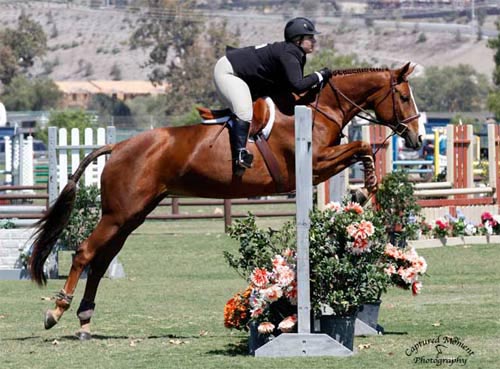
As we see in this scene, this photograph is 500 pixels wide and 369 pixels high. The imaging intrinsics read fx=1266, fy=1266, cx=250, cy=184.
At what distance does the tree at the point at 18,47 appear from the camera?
96250mm

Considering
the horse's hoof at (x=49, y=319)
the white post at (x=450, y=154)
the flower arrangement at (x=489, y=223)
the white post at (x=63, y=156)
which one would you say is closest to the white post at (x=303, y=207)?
the horse's hoof at (x=49, y=319)

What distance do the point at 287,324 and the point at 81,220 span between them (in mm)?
6908

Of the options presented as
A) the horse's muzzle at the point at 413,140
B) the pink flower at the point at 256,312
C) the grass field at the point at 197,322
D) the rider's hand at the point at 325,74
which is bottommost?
the grass field at the point at 197,322

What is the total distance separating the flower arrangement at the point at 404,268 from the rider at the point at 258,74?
1.40m

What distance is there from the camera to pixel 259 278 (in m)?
8.66

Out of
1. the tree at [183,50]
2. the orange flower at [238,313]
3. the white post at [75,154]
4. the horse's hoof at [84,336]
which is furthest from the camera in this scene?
the tree at [183,50]

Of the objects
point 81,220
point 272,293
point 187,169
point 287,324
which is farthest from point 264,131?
point 81,220

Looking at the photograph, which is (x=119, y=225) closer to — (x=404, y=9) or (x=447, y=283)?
(x=447, y=283)

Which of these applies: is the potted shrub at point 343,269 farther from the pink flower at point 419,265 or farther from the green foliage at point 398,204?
the green foliage at point 398,204

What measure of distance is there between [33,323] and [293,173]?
271 centimetres

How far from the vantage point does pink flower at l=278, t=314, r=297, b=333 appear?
856 cm

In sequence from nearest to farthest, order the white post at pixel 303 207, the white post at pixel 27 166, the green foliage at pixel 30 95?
the white post at pixel 303 207, the white post at pixel 27 166, the green foliage at pixel 30 95

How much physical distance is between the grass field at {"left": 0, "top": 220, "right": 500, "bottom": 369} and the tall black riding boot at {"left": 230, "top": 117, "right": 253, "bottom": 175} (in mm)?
1341

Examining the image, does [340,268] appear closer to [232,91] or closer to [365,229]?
[365,229]
